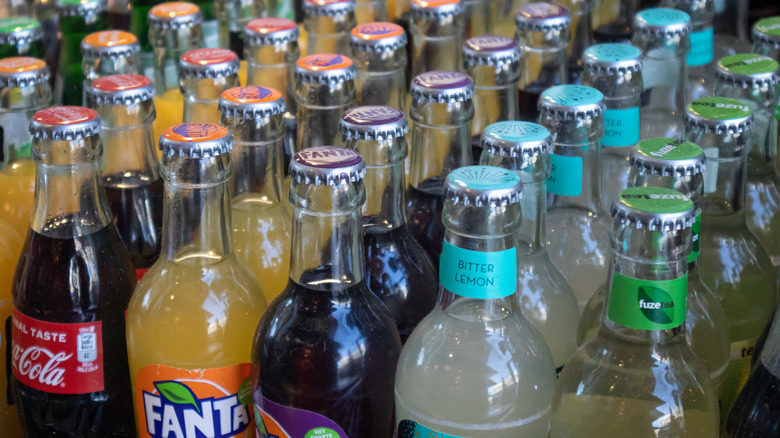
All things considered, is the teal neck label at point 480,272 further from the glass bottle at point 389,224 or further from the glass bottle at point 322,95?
the glass bottle at point 322,95

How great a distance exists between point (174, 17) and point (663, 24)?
0.66 m

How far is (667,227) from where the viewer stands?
740mm

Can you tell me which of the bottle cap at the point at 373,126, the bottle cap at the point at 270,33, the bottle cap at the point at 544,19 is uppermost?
the bottle cap at the point at 544,19

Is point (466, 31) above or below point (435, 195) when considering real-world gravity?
above

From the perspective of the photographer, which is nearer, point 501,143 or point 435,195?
point 501,143

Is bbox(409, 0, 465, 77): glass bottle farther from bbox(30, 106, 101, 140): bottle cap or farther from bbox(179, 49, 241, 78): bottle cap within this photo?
bbox(30, 106, 101, 140): bottle cap

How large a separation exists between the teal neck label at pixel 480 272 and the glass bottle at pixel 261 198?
0.96 feet

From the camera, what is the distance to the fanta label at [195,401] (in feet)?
2.94

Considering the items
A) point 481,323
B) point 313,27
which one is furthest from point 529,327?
point 313,27

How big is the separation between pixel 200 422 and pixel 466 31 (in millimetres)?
779

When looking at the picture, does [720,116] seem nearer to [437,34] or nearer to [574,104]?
[574,104]

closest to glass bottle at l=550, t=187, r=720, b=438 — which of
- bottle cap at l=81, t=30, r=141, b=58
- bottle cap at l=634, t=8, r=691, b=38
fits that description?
bottle cap at l=634, t=8, r=691, b=38

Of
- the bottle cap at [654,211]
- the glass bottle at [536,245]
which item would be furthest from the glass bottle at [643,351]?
the glass bottle at [536,245]

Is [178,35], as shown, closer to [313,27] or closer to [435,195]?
[313,27]
